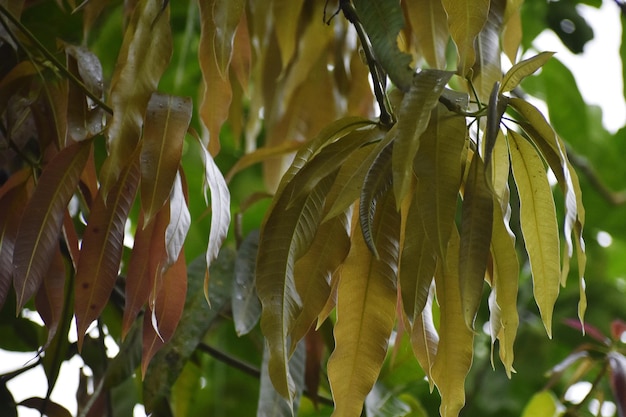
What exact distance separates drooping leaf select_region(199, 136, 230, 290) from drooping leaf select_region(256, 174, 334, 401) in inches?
1.3

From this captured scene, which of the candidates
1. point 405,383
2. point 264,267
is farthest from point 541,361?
point 264,267

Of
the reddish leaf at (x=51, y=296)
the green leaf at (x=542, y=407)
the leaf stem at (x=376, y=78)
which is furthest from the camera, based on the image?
the green leaf at (x=542, y=407)

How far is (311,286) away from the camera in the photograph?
0.55 m

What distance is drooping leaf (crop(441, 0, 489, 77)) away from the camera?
533mm

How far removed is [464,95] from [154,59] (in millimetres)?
220

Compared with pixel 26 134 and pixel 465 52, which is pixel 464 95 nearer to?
pixel 465 52

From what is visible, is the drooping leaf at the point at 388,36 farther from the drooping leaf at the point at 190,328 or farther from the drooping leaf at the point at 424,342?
the drooping leaf at the point at 190,328

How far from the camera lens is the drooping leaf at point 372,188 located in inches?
18.4

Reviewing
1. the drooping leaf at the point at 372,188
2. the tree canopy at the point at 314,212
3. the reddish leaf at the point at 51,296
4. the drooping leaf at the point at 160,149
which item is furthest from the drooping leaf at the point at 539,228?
the reddish leaf at the point at 51,296

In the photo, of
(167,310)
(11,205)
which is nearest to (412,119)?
(167,310)

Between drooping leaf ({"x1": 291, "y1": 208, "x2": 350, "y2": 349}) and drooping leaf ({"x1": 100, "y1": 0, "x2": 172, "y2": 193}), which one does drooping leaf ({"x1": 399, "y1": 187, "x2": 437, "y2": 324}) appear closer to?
drooping leaf ({"x1": 291, "y1": 208, "x2": 350, "y2": 349})

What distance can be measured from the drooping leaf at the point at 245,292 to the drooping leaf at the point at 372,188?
30cm

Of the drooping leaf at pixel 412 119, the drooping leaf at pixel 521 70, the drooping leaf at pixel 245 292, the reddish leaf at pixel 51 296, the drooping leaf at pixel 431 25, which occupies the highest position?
the drooping leaf at pixel 431 25

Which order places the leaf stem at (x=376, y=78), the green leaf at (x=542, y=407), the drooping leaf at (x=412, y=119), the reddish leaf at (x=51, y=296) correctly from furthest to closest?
the green leaf at (x=542, y=407)
the reddish leaf at (x=51, y=296)
the leaf stem at (x=376, y=78)
the drooping leaf at (x=412, y=119)
